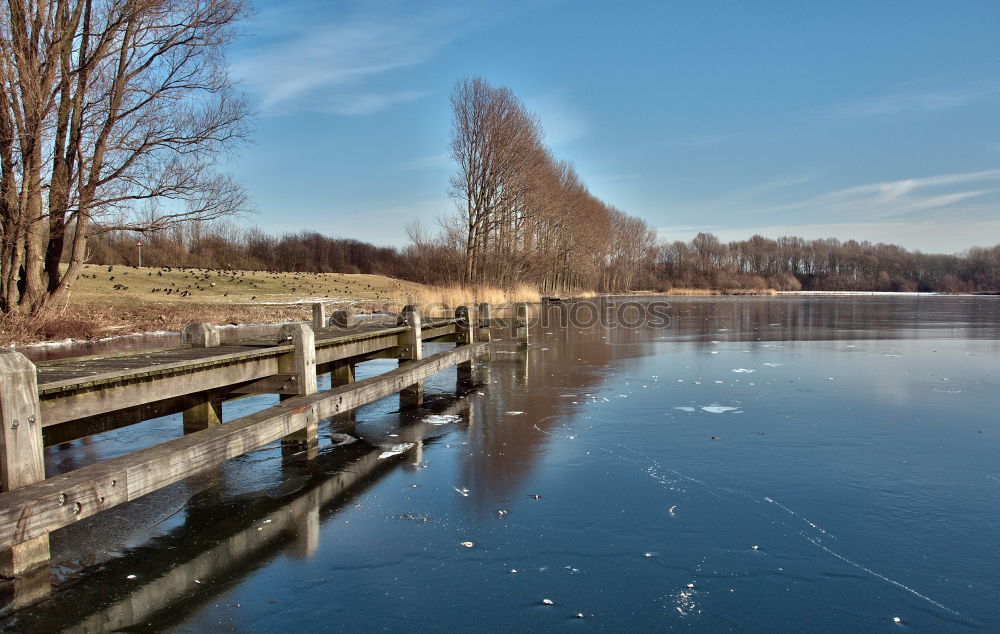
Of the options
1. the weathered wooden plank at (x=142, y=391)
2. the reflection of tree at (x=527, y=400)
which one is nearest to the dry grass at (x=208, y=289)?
the reflection of tree at (x=527, y=400)

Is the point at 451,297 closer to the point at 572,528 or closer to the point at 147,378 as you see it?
the point at 147,378

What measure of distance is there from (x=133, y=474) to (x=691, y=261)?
387ft

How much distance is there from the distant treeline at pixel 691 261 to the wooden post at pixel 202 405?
Result: 2270 inches

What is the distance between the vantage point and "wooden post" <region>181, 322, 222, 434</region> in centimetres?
628

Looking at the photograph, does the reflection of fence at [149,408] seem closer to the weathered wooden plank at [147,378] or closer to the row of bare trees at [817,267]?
the weathered wooden plank at [147,378]

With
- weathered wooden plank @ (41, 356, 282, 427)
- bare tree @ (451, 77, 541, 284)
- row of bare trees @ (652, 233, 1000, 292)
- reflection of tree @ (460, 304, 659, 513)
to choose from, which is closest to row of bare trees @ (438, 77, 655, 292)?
bare tree @ (451, 77, 541, 284)

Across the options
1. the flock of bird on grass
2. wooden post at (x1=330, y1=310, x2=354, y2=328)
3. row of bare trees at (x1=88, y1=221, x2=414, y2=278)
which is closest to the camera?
wooden post at (x1=330, y1=310, x2=354, y2=328)

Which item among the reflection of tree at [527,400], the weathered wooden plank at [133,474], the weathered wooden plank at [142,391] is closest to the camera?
the weathered wooden plank at [133,474]

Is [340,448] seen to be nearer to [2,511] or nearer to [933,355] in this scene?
[2,511]

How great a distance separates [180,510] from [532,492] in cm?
260

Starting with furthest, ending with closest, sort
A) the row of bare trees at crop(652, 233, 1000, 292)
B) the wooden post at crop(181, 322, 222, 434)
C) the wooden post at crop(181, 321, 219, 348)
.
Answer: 1. the row of bare trees at crop(652, 233, 1000, 292)
2. the wooden post at crop(181, 321, 219, 348)
3. the wooden post at crop(181, 322, 222, 434)

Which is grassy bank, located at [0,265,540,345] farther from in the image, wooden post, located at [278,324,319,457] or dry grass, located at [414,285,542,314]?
wooden post, located at [278,324,319,457]

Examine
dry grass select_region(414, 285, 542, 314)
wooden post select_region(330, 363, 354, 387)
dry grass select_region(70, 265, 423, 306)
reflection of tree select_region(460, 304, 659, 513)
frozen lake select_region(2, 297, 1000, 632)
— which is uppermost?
dry grass select_region(70, 265, 423, 306)

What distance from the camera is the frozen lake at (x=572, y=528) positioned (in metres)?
3.40
